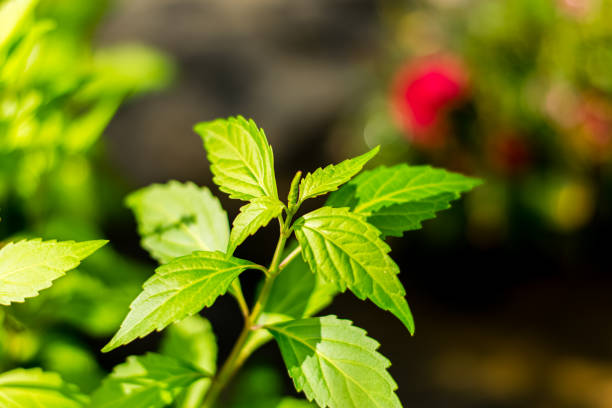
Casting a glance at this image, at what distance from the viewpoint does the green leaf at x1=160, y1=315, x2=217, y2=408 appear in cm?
73

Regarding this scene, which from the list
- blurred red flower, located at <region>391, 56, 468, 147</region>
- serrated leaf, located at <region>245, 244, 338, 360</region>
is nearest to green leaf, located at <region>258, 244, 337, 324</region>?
serrated leaf, located at <region>245, 244, 338, 360</region>

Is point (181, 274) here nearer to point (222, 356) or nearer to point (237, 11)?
point (222, 356)

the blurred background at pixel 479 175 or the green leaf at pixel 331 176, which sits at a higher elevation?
the green leaf at pixel 331 176

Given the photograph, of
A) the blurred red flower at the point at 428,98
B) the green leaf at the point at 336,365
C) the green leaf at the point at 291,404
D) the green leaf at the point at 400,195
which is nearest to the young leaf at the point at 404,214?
the green leaf at the point at 400,195

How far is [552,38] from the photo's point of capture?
2.85 metres

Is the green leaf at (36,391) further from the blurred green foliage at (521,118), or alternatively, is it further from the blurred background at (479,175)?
the blurred green foliage at (521,118)

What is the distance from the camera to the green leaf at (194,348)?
2.39 ft

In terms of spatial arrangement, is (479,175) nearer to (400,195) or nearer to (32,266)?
(400,195)

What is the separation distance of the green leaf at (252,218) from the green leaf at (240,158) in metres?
0.02

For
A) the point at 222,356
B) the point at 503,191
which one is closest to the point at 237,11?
the point at 503,191

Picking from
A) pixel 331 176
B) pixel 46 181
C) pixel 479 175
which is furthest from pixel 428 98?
pixel 331 176

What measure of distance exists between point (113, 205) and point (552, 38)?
2.29 meters

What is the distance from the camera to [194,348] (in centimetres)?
75

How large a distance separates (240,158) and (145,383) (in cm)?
26
